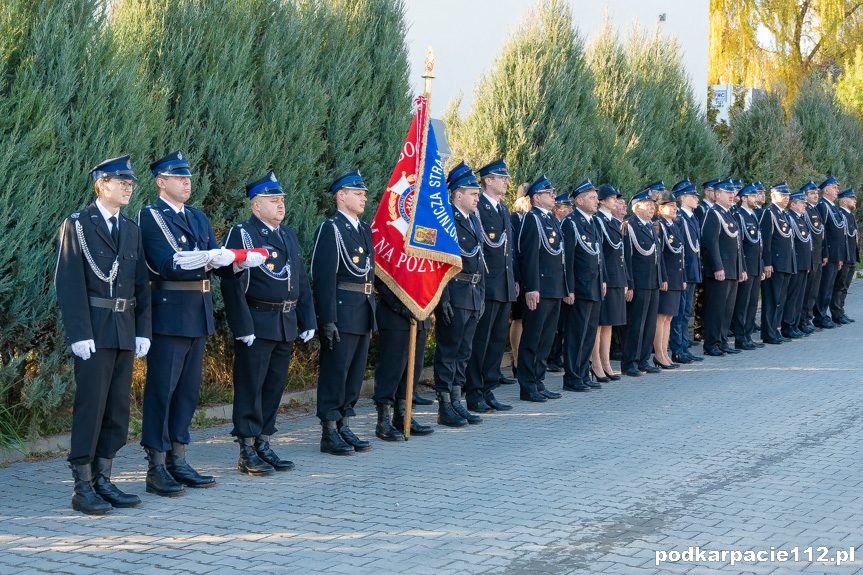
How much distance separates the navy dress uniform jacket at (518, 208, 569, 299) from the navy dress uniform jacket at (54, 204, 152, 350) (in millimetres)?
4557

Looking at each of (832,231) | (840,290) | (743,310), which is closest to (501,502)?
(743,310)

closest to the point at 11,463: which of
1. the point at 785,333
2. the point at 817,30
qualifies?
the point at 785,333

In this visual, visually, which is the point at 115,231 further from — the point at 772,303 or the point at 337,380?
the point at 772,303

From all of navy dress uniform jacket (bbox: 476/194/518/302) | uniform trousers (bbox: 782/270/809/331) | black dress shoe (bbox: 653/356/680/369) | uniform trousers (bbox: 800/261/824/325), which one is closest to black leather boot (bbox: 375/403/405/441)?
navy dress uniform jacket (bbox: 476/194/518/302)

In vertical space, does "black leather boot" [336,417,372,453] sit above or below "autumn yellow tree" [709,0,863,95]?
below

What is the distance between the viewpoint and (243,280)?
6625mm

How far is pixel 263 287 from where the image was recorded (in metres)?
6.73

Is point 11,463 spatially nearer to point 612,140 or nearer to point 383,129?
point 383,129

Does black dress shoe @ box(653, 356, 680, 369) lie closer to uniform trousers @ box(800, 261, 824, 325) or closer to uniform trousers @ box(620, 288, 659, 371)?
uniform trousers @ box(620, 288, 659, 371)

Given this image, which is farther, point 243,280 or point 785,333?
point 785,333

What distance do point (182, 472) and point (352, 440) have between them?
153 cm

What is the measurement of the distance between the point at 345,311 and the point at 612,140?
768 centimetres

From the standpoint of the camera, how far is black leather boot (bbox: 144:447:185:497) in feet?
19.7

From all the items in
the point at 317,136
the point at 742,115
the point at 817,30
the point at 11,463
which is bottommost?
the point at 11,463
